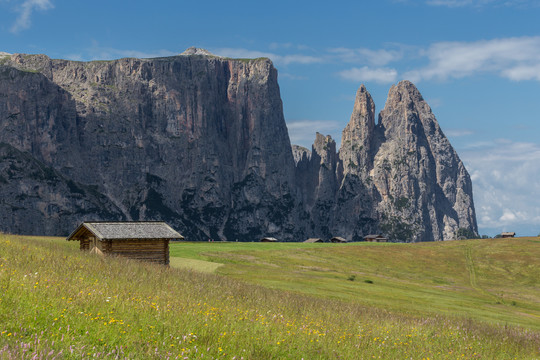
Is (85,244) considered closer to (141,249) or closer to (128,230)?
(128,230)

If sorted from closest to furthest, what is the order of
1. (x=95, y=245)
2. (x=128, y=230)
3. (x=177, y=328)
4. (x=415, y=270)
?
(x=177, y=328) < (x=128, y=230) < (x=95, y=245) < (x=415, y=270)

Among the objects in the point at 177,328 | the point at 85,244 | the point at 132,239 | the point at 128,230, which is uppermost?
the point at 128,230

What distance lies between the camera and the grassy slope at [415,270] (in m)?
49.3

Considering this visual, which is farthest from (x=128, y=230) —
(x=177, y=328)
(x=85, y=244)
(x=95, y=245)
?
(x=177, y=328)

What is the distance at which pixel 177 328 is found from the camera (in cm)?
1072

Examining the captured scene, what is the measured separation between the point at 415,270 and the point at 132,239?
5249 centimetres

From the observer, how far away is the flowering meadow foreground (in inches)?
360

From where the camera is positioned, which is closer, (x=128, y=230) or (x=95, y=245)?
(x=128, y=230)

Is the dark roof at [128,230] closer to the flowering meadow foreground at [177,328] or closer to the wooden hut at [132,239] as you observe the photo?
the wooden hut at [132,239]

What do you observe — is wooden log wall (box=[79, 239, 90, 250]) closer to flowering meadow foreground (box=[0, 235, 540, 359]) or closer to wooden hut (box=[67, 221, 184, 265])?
wooden hut (box=[67, 221, 184, 265])

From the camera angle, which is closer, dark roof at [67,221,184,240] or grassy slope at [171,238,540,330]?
dark roof at [67,221,184,240]

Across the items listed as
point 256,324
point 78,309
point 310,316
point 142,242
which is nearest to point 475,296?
point 142,242

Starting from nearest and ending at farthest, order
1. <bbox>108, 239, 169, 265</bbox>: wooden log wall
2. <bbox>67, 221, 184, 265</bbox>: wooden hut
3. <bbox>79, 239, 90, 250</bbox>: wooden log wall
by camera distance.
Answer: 1. <bbox>67, 221, 184, 265</bbox>: wooden hut
2. <bbox>108, 239, 169, 265</bbox>: wooden log wall
3. <bbox>79, 239, 90, 250</bbox>: wooden log wall

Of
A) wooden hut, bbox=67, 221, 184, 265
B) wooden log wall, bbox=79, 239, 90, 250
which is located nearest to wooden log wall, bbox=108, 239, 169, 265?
wooden hut, bbox=67, 221, 184, 265
